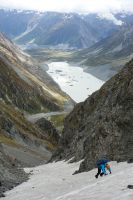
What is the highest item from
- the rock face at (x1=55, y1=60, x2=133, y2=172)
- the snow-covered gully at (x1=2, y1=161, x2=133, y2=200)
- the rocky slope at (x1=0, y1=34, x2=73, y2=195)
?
the rocky slope at (x1=0, y1=34, x2=73, y2=195)

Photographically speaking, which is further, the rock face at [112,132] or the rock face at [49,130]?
the rock face at [49,130]

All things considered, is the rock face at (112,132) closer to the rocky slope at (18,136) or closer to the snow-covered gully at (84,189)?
the snow-covered gully at (84,189)

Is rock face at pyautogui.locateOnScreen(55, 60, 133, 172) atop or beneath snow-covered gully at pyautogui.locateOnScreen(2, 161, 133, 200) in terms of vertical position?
atop

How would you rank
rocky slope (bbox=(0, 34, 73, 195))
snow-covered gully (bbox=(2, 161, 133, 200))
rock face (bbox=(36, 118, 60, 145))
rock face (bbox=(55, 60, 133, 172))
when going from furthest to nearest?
rock face (bbox=(36, 118, 60, 145)) → rocky slope (bbox=(0, 34, 73, 195)) → rock face (bbox=(55, 60, 133, 172)) → snow-covered gully (bbox=(2, 161, 133, 200))

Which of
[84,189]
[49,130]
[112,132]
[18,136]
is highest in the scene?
[49,130]

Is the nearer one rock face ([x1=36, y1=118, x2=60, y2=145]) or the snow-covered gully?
the snow-covered gully

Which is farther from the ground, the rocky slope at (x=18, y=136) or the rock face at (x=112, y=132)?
the rocky slope at (x=18, y=136)

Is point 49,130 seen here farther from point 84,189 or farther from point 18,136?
point 84,189

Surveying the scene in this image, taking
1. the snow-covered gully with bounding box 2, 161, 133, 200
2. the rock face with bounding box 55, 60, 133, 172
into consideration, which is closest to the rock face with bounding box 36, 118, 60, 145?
the rock face with bounding box 55, 60, 133, 172

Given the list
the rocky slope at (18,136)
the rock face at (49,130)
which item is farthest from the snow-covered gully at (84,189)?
the rock face at (49,130)

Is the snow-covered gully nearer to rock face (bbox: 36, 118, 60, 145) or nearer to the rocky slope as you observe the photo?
the rocky slope

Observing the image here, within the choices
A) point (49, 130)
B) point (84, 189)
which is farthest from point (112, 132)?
point (49, 130)

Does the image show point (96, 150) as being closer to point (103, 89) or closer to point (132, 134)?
point (132, 134)
